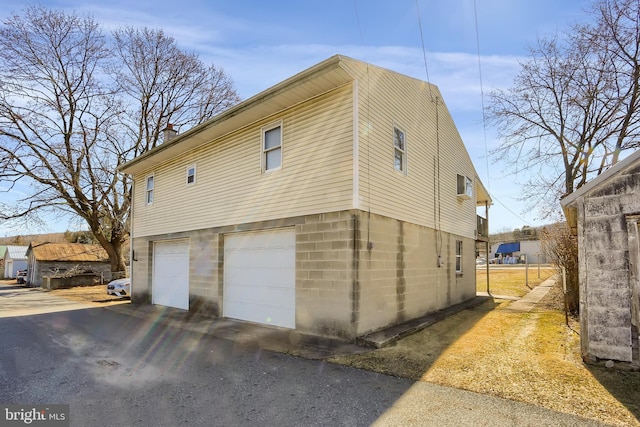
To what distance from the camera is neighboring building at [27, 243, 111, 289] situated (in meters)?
28.0

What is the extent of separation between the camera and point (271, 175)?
9047 mm

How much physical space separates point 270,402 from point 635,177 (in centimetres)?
614

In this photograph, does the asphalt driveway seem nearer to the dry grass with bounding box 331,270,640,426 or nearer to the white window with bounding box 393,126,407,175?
the dry grass with bounding box 331,270,640,426

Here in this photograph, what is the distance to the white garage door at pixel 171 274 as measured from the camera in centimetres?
1193

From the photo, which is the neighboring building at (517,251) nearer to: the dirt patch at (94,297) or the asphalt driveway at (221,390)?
the dirt patch at (94,297)

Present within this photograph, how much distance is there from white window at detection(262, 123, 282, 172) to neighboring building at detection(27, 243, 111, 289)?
23.8 m

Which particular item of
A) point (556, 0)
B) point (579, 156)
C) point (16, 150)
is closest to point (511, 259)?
point (579, 156)

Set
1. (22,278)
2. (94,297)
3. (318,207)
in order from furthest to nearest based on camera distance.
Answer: (22,278) < (94,297) < (318,207)

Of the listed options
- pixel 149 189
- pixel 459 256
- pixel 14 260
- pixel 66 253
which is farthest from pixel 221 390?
pixel 14 260

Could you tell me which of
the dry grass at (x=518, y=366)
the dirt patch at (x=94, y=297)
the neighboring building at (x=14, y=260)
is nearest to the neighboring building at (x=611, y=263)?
the dry grass at (x=518, y=366)

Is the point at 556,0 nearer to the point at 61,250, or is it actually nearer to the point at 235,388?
the point at 235,388

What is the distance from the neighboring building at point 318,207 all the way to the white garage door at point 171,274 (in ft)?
0.23

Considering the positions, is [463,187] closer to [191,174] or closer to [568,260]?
[568,260]

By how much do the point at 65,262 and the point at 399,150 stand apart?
33.0 m
